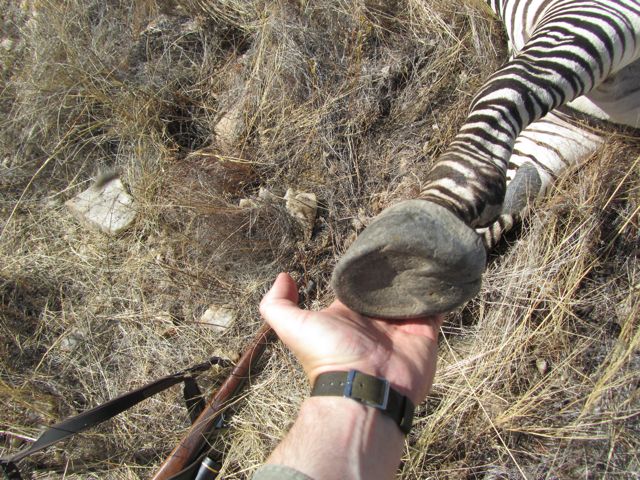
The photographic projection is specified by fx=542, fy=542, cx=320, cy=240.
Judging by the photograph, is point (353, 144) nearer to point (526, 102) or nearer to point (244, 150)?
point (244, 150)

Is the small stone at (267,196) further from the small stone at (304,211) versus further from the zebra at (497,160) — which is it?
the zebra at (497,160)

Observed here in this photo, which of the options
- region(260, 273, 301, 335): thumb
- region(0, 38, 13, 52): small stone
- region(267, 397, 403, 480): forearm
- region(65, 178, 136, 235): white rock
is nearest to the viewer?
region(267, 397, 403, 480): forearm

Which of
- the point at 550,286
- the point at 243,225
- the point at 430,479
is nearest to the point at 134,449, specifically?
the point at 243,225

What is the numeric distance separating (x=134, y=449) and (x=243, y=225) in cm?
105

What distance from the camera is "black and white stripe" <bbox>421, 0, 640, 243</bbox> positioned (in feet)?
4.65

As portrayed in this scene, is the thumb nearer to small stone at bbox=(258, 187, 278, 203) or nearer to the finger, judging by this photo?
the finger

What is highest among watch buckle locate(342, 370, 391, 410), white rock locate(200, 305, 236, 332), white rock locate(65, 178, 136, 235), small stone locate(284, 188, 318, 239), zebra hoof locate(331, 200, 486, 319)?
zebra hoof locate(331, 200, 486, 319)

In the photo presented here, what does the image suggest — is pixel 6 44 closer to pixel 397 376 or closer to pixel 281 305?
pixel 281 305

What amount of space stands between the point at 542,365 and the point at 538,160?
0.90 metres

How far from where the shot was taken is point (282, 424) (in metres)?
2.16

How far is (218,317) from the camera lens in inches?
96.2

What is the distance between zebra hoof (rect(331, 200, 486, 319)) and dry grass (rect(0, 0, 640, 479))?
0.83m

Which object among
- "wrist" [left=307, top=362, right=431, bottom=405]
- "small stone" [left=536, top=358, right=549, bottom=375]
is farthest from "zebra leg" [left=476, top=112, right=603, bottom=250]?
"wrist" [left=307, top=362, right=431, bottom=405]

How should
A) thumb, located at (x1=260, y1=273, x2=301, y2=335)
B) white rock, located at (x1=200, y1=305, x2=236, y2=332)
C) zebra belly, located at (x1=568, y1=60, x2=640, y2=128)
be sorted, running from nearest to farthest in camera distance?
1. thumb, located at (x1=260, y1=273, x2=301, y2=335)
2. zebra belly, located at (x1=568, y1=60, x2=640, y2=128)
3. white rock, located at (x1=200, y1=305, x2=236, y2=332)
